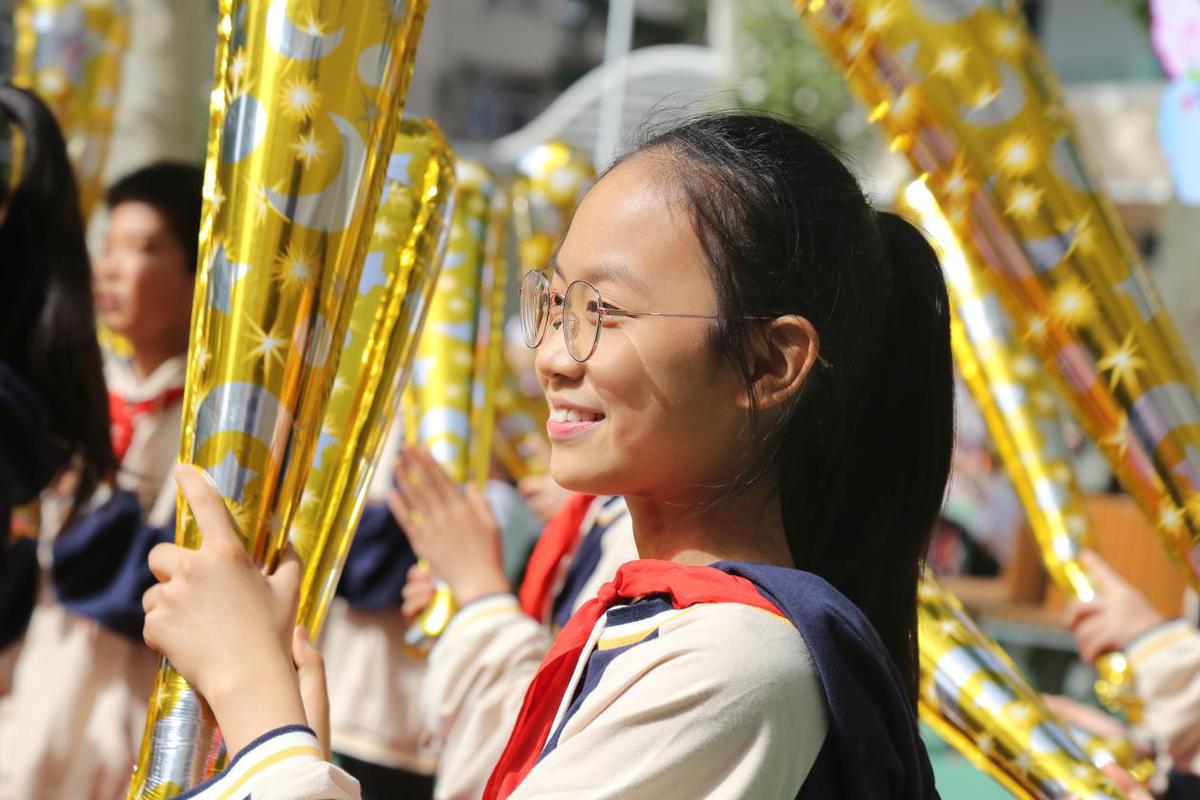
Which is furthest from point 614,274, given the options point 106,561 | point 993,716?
point 106,561

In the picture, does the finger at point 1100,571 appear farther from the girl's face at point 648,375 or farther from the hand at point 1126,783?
the girl's face at point 648,375

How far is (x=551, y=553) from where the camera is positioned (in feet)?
6.59

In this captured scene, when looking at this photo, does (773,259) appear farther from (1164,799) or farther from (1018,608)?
(1018,608)

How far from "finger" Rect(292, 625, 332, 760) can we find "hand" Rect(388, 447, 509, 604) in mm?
657

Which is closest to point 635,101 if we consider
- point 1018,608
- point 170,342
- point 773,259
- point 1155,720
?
point 1018,608

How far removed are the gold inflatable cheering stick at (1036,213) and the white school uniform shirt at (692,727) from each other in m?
0.57

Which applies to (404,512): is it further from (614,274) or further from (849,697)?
(849,697)

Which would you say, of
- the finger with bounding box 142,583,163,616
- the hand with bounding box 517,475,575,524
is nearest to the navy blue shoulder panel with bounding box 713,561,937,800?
the finger with bounding box 142,583,163,616

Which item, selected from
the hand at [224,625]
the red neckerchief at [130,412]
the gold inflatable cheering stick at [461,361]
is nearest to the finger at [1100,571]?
the gold inflatable cheering stick at [461,361]

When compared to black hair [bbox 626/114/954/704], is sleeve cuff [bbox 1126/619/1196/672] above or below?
below

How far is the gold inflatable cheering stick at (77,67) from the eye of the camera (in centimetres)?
304

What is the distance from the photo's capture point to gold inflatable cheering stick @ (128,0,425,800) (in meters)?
1.08

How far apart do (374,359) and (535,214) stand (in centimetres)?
207

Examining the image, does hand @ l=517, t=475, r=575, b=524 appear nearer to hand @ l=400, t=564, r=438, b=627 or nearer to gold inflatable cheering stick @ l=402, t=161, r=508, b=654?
gold inflatable cheering stick @ l=402, t=161, r=508, b=654
